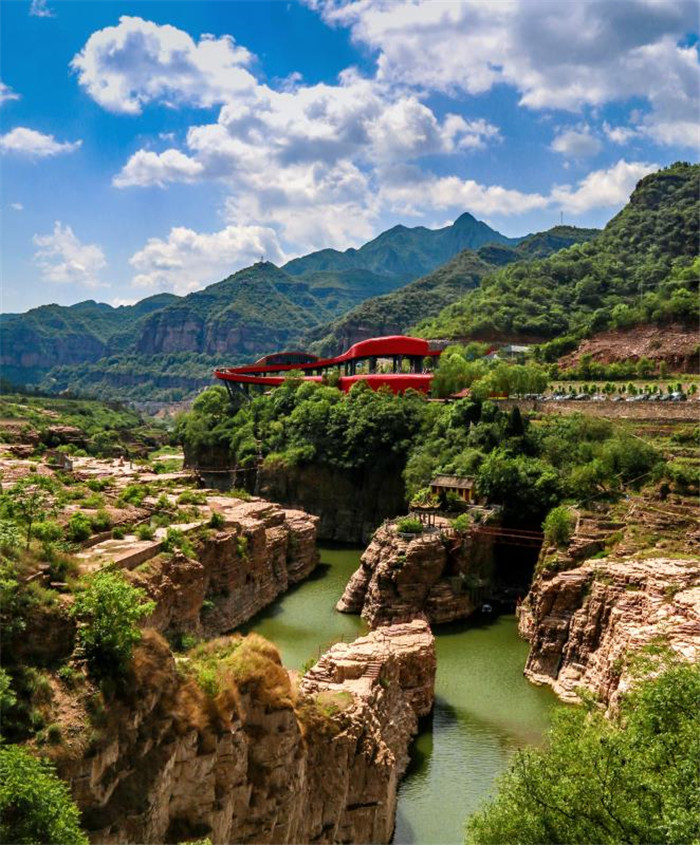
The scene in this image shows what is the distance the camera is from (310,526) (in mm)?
48594

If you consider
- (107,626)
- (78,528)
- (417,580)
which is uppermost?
(107,626)

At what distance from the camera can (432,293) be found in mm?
155000

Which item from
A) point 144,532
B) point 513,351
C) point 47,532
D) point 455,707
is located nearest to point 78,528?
point 144,532

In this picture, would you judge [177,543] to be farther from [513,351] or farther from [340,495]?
[513,351]

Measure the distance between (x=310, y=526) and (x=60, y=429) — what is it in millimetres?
34319

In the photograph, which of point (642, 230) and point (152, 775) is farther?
point (642, 230)

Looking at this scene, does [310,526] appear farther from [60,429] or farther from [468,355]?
[468,355]

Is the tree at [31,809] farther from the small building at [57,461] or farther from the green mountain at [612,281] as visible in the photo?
the green mountain at [612,281]

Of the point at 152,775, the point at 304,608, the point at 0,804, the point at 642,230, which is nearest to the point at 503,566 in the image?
the point at 304,608

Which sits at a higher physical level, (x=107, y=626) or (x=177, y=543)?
(x=107, y=626)

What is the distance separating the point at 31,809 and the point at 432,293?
150603mm

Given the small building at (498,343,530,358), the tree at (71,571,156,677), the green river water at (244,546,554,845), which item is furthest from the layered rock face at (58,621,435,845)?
the small building at (498,343,530,358)

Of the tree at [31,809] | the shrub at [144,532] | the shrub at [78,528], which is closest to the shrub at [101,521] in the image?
the shrub at [78,528]

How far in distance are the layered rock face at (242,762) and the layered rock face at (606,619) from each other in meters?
9.33
